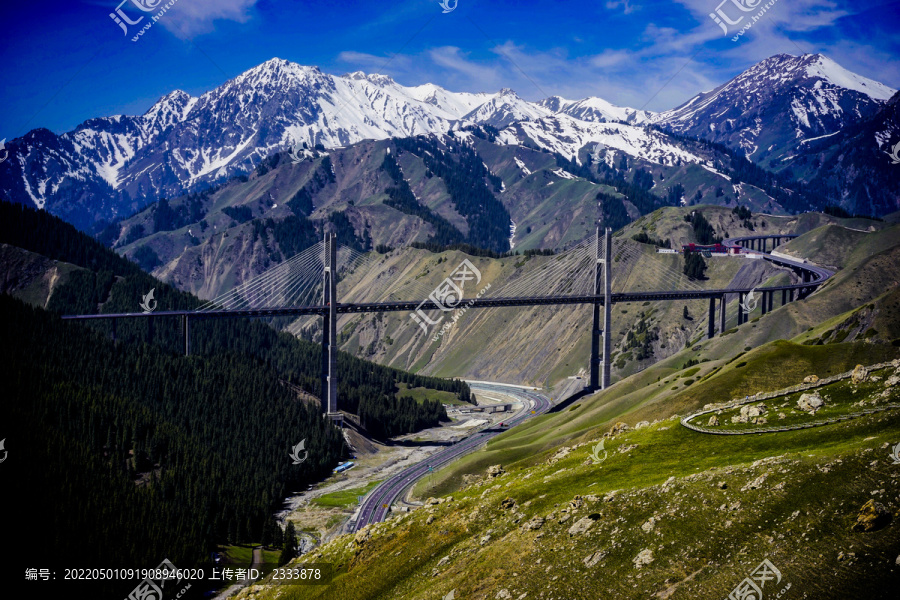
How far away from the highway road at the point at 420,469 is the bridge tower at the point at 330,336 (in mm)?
18981

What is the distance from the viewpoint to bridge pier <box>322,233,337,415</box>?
130 m

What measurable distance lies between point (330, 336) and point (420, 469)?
2661cm

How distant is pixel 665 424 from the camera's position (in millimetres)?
65125

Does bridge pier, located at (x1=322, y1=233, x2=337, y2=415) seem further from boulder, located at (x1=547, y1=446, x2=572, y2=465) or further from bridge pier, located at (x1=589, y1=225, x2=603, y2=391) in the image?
boulder, located at (x1=547, y1=446, x2=572, y2=465)

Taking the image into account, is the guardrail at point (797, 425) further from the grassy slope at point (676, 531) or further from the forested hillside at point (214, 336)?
the forested hillside at point (214, 336)

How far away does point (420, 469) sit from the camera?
11562 cm

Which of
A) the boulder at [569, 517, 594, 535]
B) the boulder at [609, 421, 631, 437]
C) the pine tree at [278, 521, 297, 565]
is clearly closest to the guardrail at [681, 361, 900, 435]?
the boulder at [609, 421, 631, 437]

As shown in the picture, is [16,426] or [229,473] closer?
[16,426]

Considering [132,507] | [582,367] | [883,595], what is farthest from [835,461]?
[582,367]

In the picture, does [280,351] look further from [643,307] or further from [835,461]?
[835,461]

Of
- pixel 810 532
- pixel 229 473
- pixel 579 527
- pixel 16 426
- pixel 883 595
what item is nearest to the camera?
pixel 883 595

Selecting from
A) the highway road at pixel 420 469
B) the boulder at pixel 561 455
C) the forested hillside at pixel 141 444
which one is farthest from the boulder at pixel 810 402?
the forested hillside at pixel 141 444

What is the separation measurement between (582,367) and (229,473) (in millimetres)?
92817

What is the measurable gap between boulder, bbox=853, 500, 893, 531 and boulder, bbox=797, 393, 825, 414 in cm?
2095
